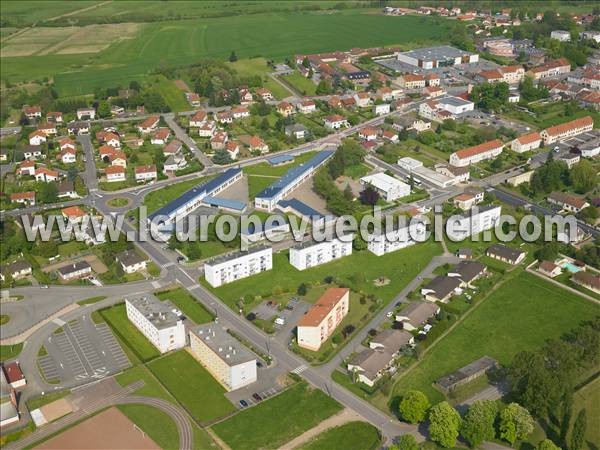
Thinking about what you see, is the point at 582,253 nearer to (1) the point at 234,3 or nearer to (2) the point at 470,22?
(2) the point at 470,22

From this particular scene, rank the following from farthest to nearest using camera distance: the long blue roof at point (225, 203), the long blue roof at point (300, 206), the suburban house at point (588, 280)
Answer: the long blue roof at point (225, 203), the long blue roof at point (300, 206), the suburban house at point (588, 280)

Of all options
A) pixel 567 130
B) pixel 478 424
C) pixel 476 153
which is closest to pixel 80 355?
pixel 478 424

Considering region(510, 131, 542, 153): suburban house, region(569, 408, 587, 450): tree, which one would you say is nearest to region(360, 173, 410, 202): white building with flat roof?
region(510, 131, 542, 153): suburban house

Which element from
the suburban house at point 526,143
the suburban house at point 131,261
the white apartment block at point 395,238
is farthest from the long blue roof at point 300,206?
the suburban house at point 526,143

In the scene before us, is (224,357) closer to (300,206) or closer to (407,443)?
(407,443)

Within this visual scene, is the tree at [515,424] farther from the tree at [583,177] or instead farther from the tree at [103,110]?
the tree at [103,110]

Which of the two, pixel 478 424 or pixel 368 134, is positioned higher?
pixel 368 134
